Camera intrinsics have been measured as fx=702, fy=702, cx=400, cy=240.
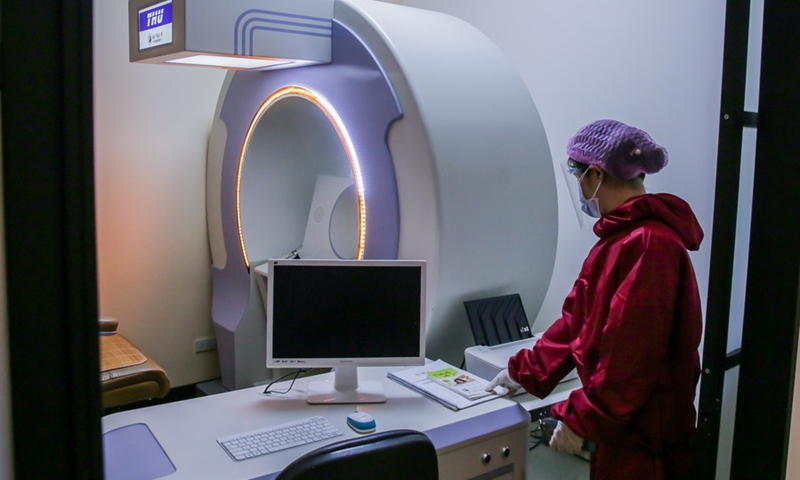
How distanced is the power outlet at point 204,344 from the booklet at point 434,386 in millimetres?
2005

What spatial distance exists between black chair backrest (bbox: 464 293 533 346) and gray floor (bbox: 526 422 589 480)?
73cm

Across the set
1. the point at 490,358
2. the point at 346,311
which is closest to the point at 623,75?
the point at 490,358

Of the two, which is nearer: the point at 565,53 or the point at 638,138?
the point at 638,138

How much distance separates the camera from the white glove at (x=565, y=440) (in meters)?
1.94

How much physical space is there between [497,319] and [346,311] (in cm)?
71

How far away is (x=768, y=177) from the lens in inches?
53.6

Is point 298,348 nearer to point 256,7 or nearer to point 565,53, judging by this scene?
point 256,7

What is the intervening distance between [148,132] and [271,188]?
2.40 feet

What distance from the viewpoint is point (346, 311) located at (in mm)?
2174

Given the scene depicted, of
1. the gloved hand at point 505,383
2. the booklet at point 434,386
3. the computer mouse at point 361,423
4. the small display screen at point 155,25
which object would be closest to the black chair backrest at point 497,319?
the booklet at point 434,386

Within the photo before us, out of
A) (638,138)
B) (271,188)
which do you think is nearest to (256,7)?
(271,188)

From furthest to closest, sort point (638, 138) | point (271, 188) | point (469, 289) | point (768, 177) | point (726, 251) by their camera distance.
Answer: point (271, 188), point (469, 289), point (638, 138), point (726, 251), point (768, 177)

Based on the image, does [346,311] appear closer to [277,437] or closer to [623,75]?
[277,437]

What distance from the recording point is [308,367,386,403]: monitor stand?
7.13 ft
